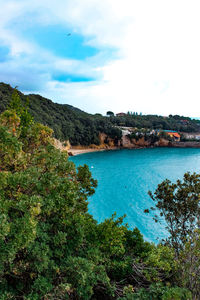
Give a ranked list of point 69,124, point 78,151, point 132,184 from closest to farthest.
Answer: point 132,184 → point 78,151 → point 69,124

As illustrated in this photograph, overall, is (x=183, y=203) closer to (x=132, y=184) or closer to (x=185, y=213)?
(x=185, y=213)

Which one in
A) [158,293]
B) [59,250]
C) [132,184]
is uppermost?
[59,250]

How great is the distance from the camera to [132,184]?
104 feet

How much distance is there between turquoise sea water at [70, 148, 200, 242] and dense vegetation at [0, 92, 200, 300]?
11.6 meters

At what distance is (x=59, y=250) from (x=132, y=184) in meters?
27.0

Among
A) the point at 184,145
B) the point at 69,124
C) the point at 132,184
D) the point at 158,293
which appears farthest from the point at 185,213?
the point at 184,145

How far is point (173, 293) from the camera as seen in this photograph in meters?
4.94

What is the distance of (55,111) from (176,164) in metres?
38.4

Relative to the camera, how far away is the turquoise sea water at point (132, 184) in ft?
68.7

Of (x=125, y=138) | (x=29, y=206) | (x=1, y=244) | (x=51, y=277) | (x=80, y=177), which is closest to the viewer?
(x=1, y=244)

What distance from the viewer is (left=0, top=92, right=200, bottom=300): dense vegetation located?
4.48 meters

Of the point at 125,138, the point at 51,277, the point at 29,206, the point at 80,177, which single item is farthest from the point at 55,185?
the point at 125,138

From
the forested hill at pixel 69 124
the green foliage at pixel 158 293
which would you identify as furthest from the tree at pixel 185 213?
the forested hill at pixel 69 124

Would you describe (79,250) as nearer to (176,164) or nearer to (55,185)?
(55,185)
